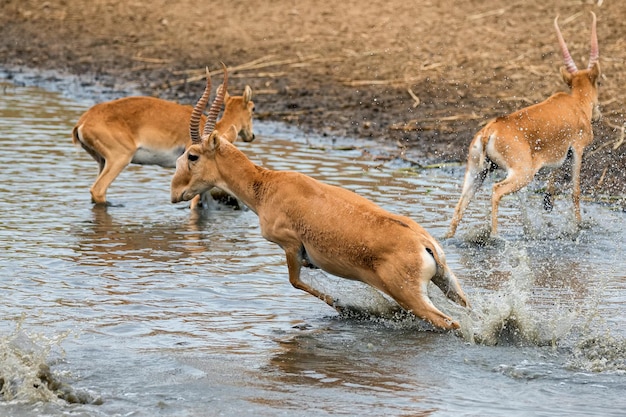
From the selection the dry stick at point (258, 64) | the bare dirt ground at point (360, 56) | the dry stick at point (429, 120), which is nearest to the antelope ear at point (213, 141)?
the bare dirt ground at point (360, 56)

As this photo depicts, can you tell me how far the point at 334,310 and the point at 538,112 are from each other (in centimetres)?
366

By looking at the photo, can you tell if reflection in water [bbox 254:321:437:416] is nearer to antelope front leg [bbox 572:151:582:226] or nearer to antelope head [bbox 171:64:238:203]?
antelope head [bbox 171:64:238:203]

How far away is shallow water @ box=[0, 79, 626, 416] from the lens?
673 cm

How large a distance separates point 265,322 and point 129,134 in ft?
15.4

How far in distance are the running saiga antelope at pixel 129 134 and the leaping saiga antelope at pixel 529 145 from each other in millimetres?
2946

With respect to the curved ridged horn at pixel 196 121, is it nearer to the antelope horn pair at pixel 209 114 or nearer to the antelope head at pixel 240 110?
the antelope horn pair at pixel 209 114

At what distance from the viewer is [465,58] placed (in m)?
18.1

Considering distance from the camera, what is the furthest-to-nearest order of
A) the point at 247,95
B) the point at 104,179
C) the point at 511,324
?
the point at 247,95 < the point at 104,179 < the point at 511,324

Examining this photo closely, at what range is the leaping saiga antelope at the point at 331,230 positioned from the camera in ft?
24.8

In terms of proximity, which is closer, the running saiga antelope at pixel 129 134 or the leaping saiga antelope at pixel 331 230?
the leaping saiga antelope at pixel 331 230

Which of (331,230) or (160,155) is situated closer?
(331,230)

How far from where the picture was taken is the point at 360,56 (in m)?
19.3

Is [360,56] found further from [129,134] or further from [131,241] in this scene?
[131,241]

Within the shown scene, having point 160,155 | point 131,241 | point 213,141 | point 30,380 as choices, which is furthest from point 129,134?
point 30,380
